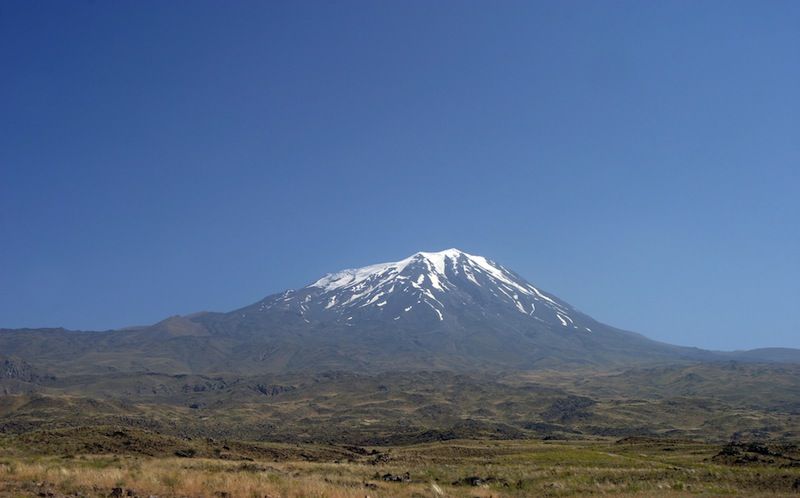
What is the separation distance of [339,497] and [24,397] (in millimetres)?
104196

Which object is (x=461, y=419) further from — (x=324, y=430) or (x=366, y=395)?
(x=366, y=395)

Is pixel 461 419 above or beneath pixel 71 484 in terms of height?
beneath

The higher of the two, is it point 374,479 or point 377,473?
point 374,479

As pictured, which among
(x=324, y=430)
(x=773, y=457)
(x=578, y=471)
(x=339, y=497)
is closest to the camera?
(x=339, y=497)

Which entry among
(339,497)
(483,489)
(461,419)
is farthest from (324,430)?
(339,497)

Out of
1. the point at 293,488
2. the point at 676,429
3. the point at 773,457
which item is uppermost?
the point at 293,488

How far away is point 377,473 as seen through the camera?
95.2 feet

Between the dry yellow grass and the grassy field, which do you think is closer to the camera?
the dry yellow grass

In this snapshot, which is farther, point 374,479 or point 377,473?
point 377,473

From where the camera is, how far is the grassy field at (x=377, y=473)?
1885cm

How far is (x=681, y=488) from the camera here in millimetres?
23953

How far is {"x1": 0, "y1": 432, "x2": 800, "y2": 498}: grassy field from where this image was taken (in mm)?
18855

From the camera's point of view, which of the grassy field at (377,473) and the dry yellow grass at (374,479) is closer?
the dry yellow grass at (374,479)

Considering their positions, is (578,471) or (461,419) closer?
(578,471)
